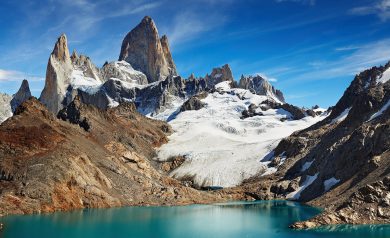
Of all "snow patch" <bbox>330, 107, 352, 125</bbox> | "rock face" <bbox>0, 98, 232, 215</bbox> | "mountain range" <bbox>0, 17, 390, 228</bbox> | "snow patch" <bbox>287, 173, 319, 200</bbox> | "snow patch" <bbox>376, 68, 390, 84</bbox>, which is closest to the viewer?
"mountain range" <bbox>0, 17, 390, 228</bbox>

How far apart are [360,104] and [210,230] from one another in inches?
2813

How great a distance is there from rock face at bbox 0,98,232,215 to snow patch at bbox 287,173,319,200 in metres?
16.2

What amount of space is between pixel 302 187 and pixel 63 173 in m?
51.3

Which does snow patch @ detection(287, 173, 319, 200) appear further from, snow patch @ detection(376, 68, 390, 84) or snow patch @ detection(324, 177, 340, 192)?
snow patch @ detection(376, 68, 390, 84)

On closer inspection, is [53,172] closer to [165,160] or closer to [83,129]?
[83,129]

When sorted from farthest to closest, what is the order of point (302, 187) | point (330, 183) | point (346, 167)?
point (302, 187) < point (330, 183) < point (346, 167)

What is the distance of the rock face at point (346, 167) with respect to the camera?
5541 cm

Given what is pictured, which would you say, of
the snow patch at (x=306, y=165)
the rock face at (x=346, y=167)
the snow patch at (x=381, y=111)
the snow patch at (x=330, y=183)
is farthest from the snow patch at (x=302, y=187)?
the snow patch at (x=381, y=111)

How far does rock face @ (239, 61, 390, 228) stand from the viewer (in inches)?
2181

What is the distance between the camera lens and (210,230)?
5475 cm

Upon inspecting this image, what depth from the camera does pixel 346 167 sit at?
8400cm

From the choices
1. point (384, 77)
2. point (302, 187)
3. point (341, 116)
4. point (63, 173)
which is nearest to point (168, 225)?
point (63, 173)

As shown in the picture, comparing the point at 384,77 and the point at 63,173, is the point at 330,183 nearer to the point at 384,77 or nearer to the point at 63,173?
the point at 63,173

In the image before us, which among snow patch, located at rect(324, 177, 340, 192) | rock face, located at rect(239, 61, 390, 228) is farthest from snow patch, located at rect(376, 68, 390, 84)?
snow patch, located at rect(324, 177, 340, 192)
